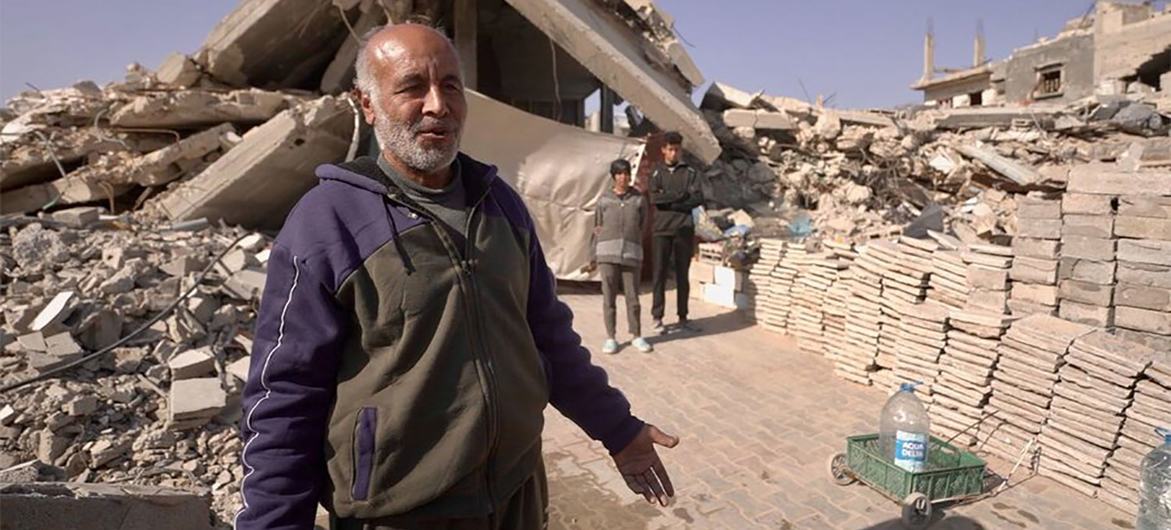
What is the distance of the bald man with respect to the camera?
59.9 inches

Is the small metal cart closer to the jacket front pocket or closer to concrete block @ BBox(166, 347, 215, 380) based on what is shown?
the jacket front pocket

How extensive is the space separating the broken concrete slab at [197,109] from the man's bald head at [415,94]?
8.46 m

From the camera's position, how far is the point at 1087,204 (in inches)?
172

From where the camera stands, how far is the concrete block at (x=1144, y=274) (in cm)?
407

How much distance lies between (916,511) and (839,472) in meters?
0.62

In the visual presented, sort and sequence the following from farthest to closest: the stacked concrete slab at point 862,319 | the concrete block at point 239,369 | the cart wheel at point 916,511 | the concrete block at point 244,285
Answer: the concrete block at point 244,285 < the stacked concrete slab at point 862,319 < the concrete block at point 239,369 < the cart wheel at point 916,511

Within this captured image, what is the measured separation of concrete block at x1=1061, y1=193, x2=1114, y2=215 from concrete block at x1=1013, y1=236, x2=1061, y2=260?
0.78 ft

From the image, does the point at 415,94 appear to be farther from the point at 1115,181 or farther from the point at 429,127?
the point at 1115,181

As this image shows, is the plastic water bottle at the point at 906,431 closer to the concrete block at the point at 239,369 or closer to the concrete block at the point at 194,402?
Answer: the concrete block at the point at 194,402

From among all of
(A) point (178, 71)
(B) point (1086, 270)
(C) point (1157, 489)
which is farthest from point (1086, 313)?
(A) point (178, 71)

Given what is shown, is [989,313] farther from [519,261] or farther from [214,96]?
[214,96]

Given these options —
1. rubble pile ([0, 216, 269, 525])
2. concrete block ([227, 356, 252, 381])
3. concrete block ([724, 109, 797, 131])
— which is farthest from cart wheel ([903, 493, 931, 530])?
concrete block ([724, 109, 797, 131])

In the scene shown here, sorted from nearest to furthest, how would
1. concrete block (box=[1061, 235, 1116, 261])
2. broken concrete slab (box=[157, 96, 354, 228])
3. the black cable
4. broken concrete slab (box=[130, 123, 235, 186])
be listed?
1. concrete block (box=[1061, 235, 1116, 261])
2. the black cable
3. broken concrete slab (box=[157, 96, 354, 228])
4. broken concrete slab (box=[130, 123, 235, 186])

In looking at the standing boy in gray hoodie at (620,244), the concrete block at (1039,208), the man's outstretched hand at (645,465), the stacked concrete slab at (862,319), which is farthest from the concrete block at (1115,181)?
the man's outstretched hand at (645,465)
